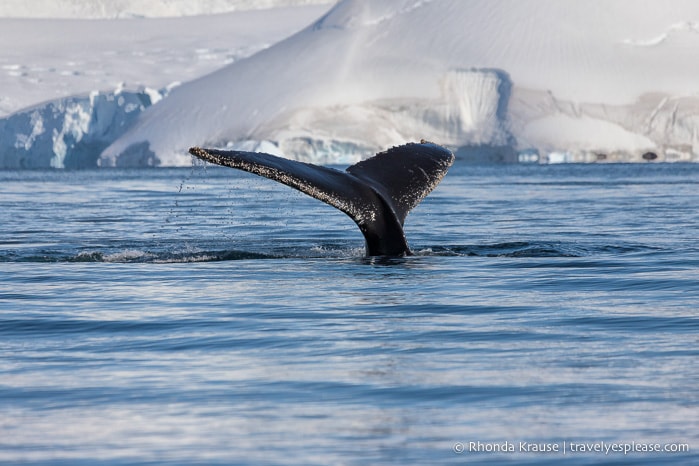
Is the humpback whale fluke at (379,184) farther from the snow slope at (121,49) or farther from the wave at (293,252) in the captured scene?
the snow slope at (121,49)

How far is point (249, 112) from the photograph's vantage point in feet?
261

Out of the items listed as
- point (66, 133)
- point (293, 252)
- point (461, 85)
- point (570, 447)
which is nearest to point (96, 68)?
point (66, 133)

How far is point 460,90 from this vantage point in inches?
3088

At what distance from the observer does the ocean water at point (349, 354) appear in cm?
434

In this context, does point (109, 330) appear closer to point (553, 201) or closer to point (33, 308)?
point (33, 308)

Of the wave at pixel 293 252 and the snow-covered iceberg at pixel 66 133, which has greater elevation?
the snow-covered iceberg at pixel 66 133

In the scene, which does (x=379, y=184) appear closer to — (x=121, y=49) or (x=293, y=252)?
(x=293, y=252)

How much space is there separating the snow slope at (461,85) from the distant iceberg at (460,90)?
9 cm

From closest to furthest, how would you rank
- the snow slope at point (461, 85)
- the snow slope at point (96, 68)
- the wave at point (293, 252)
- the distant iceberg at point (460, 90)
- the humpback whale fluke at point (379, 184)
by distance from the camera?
1. the humpback whale fluke at point (379, 184)
2. the wave at point (293, 252)
3. the snow slope at point (96, 68)
4. the distant iceberg at point (460, 90)
5. the snow slope at point (461, 85)

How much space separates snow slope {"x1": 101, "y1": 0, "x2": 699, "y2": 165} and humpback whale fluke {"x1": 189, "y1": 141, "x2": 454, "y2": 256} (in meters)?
61.0

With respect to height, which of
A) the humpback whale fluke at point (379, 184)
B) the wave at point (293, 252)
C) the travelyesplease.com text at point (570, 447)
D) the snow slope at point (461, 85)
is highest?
the snow slope at point (461, 85)

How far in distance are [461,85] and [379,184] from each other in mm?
69858

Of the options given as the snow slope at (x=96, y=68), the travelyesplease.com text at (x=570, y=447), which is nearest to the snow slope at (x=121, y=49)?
the snow slope at (x=96, y=68)

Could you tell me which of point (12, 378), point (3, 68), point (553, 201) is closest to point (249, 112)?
point (3, 68)
